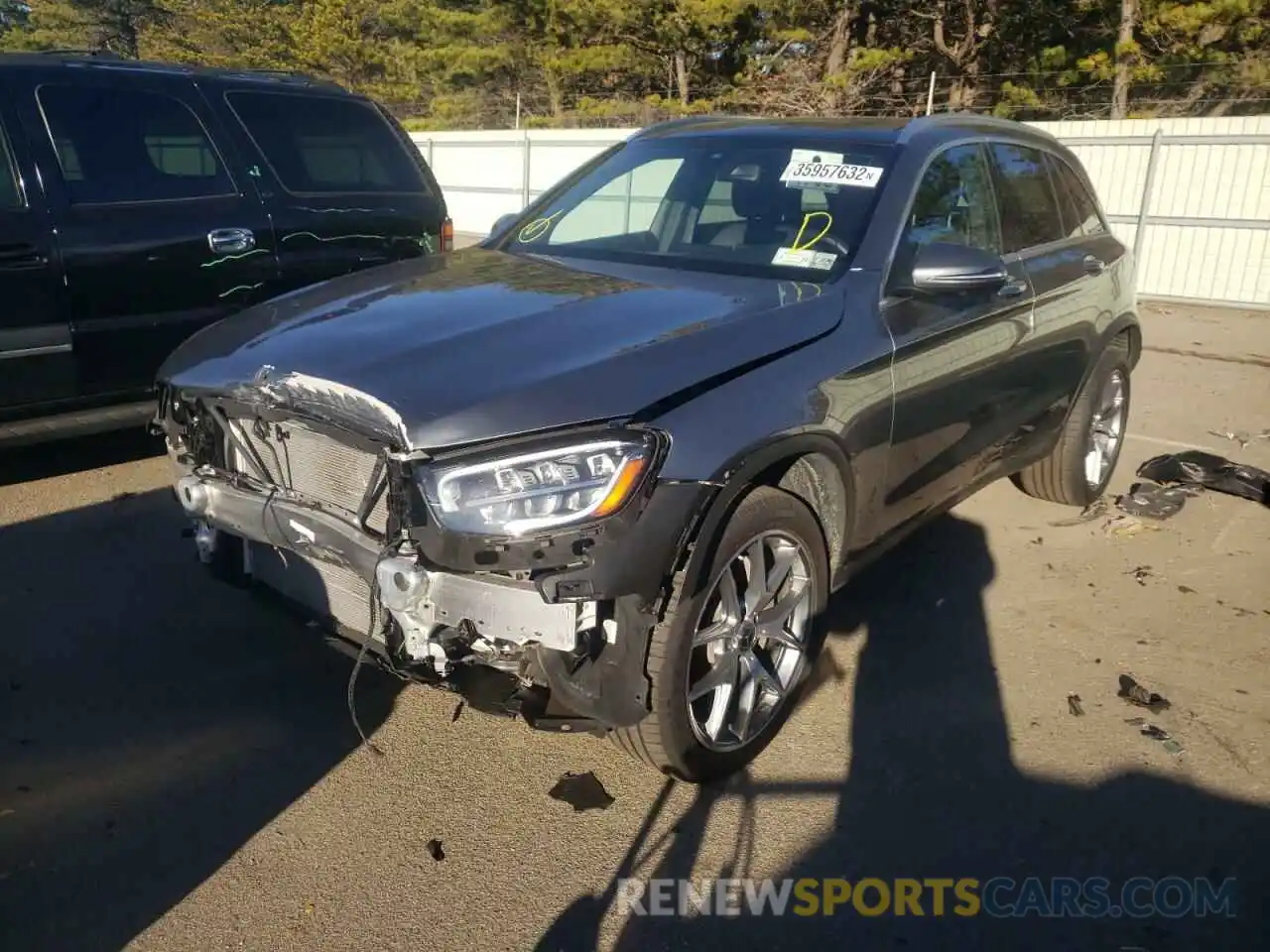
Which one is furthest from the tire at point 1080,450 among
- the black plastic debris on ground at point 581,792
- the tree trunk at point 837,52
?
the tree trunk at point 837,52

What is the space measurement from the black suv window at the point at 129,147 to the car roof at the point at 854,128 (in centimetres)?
242

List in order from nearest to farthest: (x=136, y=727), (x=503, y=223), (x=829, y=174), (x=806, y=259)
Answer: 1. (x=136, y=727)
2. (x=806, y=259)
3. (x=829, y=174)
4. (x=503, y=223)

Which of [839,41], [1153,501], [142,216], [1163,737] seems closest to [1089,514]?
[1153,501]

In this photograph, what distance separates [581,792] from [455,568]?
3.03 ft

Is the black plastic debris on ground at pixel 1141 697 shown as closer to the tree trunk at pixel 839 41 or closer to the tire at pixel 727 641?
the tire at pixel 727 641

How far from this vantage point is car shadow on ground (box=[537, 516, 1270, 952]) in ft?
8.07

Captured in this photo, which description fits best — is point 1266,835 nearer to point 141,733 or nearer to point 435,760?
point 435,760

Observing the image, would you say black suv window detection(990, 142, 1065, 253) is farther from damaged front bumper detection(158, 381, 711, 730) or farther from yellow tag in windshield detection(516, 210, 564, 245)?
damaged front bumper detection(158, 381, 711, 730)

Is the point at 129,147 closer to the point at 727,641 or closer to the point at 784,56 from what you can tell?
the point at 727,641

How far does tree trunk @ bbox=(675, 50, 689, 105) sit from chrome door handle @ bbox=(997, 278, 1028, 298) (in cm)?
2294

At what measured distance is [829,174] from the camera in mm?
3631

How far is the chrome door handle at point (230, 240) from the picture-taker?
5.14 meters

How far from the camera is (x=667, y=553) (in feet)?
8.07

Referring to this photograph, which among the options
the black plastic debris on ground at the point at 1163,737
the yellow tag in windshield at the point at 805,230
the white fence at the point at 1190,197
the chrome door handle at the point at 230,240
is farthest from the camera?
the white fence at the point at 1190,197
